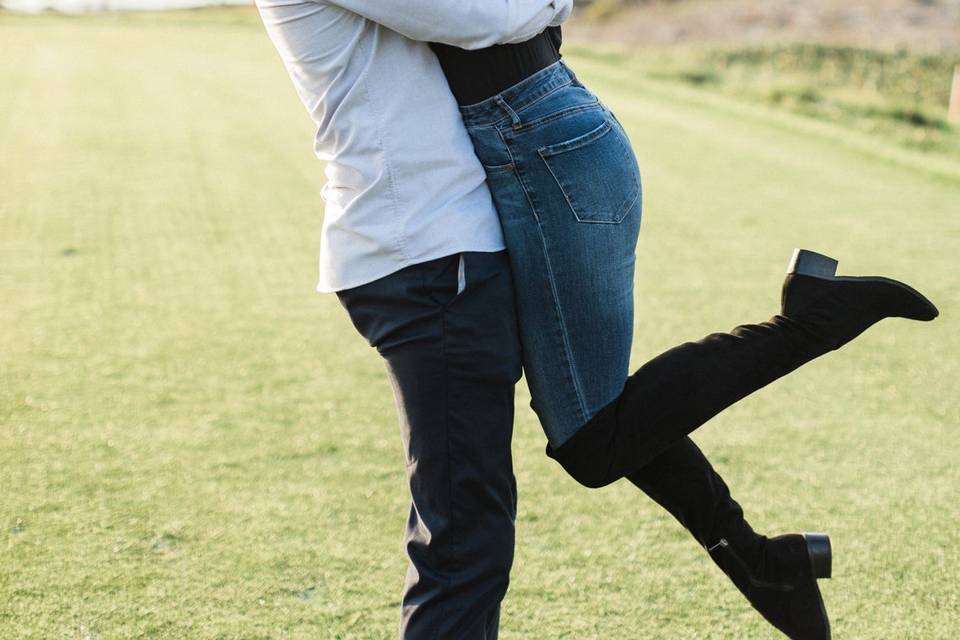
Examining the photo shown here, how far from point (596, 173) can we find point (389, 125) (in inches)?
13.9

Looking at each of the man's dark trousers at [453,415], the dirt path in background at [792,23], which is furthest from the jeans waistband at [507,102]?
the dirt path in background at [792,23]

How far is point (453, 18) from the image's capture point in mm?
1670

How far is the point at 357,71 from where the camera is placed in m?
1.75

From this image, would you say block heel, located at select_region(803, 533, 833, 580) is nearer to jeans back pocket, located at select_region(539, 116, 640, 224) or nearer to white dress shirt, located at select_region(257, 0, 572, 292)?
jeans back pocket, located at select_region(539, 116, 640, 224)

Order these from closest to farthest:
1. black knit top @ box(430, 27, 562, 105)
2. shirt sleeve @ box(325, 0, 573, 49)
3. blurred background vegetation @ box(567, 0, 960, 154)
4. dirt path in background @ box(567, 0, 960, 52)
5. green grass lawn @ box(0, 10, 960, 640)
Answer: shirt sleeve @ box(325, 0, 573, 49), black knit top @ box(430, 27, 562, 105), green grass lawn @ box(0, 10, 960, 640), blurred background vegetation @ box(567, 0, 960, 154), dirt path in background @ box(567, 0, 960, 52)

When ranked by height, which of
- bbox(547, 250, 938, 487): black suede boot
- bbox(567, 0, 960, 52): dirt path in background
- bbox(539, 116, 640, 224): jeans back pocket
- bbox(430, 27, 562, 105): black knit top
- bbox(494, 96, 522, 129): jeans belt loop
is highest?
bbox(430, 27, 562, 105): black knit top

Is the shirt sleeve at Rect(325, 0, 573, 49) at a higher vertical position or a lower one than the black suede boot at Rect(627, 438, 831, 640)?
higher

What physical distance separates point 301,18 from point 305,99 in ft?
0.58

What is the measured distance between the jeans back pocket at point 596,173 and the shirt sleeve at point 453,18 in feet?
0.68

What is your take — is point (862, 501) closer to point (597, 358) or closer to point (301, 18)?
point (597, 358)

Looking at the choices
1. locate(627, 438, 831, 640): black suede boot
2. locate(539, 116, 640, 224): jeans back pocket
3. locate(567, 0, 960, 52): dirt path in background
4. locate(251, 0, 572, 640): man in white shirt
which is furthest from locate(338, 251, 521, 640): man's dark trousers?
locate(567, 0, 960, 52): dirt path in background

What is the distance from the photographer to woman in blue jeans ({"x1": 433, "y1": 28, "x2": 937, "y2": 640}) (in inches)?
71.2

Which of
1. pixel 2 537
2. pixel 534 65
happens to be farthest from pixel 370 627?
pixel 534 65

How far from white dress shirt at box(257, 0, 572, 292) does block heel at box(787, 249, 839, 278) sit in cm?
58
